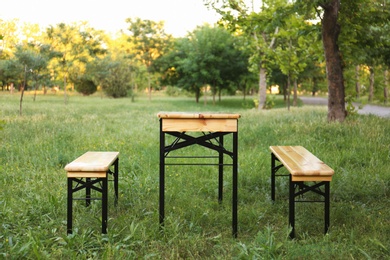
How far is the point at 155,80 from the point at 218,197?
120 feet

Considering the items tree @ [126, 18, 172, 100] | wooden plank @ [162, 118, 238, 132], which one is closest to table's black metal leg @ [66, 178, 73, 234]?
wooden plank @ [162, 118, 238, 132]

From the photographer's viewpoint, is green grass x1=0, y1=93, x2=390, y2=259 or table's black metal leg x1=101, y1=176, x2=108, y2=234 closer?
green grass x1=0, y1=93, x2=390, y2=259

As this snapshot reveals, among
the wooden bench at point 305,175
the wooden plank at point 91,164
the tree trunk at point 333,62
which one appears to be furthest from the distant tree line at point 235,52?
the wooden bench at point 305,175

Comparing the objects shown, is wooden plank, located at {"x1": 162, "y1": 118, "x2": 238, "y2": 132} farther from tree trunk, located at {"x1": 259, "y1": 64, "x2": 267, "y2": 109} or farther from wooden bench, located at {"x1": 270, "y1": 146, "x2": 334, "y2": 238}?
tree trunk, located at {"x1": 259, "y1": 64, "x2": 267, "y2": 109}

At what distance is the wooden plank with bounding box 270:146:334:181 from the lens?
12.8ft

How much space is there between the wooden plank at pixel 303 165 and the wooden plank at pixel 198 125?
2.42 feet

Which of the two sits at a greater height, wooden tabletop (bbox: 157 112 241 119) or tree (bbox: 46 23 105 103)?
tree (bbox: 46 23 105 103)

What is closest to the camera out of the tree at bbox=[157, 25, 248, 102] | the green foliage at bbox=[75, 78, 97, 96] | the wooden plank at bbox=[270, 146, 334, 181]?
the wooden plank at bbox=[270, 146, 334, 181]

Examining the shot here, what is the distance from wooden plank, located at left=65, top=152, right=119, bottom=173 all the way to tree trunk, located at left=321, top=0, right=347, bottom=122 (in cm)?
781

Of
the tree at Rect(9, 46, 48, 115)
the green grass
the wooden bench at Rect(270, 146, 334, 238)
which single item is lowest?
the green grass

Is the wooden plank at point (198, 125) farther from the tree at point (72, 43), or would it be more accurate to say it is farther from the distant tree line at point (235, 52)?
the tree at point (72, 43)

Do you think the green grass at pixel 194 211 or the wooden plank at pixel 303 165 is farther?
the wooden plank at pixel 303 165

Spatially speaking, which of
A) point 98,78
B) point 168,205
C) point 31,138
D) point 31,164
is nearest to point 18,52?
point 31,138

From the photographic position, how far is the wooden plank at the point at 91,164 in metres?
3.99
